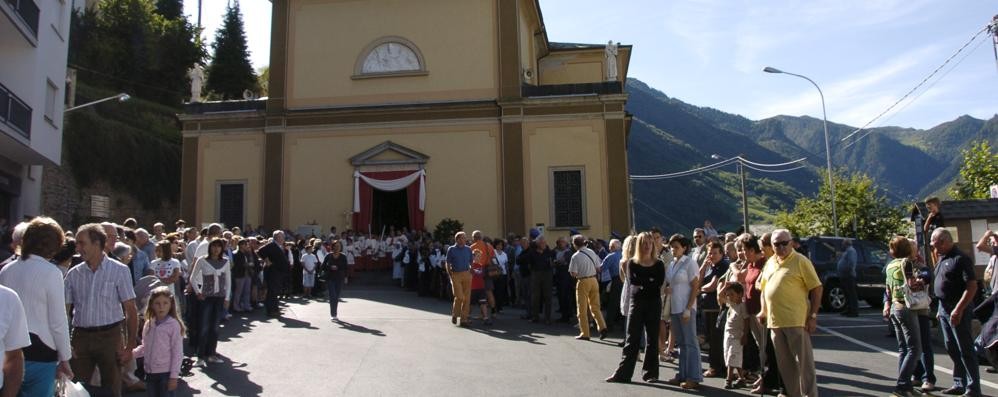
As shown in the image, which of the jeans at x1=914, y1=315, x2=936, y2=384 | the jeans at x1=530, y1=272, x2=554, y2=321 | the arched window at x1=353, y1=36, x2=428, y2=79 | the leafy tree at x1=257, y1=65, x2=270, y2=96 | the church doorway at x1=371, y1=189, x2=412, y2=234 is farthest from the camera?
the leafy tree at x1=257, y1=65, x2=270, y2=96

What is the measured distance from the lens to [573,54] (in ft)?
112

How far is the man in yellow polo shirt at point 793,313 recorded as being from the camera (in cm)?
680

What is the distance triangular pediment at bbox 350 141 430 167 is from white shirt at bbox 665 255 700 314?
745 inches

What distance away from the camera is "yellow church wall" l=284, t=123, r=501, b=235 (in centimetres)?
2645

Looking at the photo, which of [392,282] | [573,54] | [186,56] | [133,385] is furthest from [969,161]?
[186,56]

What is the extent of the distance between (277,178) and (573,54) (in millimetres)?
14986

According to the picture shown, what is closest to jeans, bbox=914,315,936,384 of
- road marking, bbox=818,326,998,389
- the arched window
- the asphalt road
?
the asphalt road

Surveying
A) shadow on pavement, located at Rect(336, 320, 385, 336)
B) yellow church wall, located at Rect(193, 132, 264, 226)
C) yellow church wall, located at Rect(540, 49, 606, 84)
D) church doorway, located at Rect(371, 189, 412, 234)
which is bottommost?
shadow on pavement, located at Rect(336, 320, 385, 336)

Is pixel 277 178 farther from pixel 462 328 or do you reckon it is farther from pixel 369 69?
pixel 462 328

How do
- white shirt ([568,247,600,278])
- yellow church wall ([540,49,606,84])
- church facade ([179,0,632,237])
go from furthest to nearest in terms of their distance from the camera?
yellow church wall ([540,49,606,84]) → church facade ([179,0,632,237]) → white shirt ([568,247,600,278])

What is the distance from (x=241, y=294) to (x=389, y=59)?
15.0 meters

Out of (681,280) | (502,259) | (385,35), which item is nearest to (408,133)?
(385,35)

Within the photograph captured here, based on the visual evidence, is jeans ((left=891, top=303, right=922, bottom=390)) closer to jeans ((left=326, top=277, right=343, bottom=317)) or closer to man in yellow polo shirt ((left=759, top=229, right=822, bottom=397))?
man in yellow polo shirt ((left=759, top=229, right=822, bottom=397))

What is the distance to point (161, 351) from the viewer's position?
6.03 m
